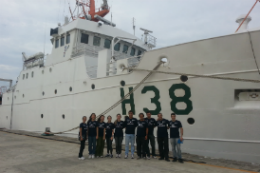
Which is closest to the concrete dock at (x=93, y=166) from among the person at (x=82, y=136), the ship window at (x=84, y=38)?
the person at (x=82, y=136)

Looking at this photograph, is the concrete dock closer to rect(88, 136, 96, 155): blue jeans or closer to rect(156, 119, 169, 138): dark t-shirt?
rect(88, 136, 96, 155): blue jeans

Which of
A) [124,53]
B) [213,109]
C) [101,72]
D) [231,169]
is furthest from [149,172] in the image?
[124,53]

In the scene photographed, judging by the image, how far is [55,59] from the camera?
12.7 metres

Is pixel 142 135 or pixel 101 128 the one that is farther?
pixel 101 128

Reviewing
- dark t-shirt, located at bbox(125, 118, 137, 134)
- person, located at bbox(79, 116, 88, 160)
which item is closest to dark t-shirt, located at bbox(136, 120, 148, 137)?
dark t-shirt, located at bbox(125, 118, 137, 134)

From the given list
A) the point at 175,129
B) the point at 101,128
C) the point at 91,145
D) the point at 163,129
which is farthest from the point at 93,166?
the point at 175,129

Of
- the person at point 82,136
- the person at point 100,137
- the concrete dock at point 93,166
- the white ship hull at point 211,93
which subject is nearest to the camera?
the concrete dock at point 93,166

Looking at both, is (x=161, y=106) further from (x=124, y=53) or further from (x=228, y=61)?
(x=124, y=53)

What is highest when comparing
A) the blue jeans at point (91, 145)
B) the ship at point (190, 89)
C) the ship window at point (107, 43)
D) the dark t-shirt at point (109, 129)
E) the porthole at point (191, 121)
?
the ship window at point (107, 43)

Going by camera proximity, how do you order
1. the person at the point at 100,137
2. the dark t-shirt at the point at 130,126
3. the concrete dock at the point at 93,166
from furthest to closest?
the person at the point at 100,137 < the dark t-shirt at the point at 130,126 < the concrete dock at the point at 93,166

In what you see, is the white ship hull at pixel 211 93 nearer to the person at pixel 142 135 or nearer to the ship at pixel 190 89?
the ship at pixel 190 89

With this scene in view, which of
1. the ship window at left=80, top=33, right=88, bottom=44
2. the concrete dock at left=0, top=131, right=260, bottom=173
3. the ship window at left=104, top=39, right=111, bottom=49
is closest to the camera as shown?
the concrete dock at left=0, top=131, right=260, bottom=173

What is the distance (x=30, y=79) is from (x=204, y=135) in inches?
489

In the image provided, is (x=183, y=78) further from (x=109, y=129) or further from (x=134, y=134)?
(x=109, y=129)
